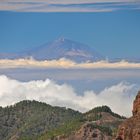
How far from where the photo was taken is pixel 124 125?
18750 centimetres

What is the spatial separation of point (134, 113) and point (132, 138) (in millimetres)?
10080

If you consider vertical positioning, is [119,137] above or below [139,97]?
below

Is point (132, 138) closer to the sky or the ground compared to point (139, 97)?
closer to the ground

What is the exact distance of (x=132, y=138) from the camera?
184 m

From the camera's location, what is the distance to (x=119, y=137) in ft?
618

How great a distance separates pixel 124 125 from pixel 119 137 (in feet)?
12.2

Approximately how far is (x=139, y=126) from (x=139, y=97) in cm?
1352

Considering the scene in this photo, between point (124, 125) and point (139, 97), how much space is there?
1118cm

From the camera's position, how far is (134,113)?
631 feet

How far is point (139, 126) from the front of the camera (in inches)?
7210

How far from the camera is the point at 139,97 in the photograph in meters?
194

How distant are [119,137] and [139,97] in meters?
Result: 13.6

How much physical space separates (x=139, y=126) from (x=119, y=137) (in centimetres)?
804

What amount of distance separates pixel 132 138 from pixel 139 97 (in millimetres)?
14796
